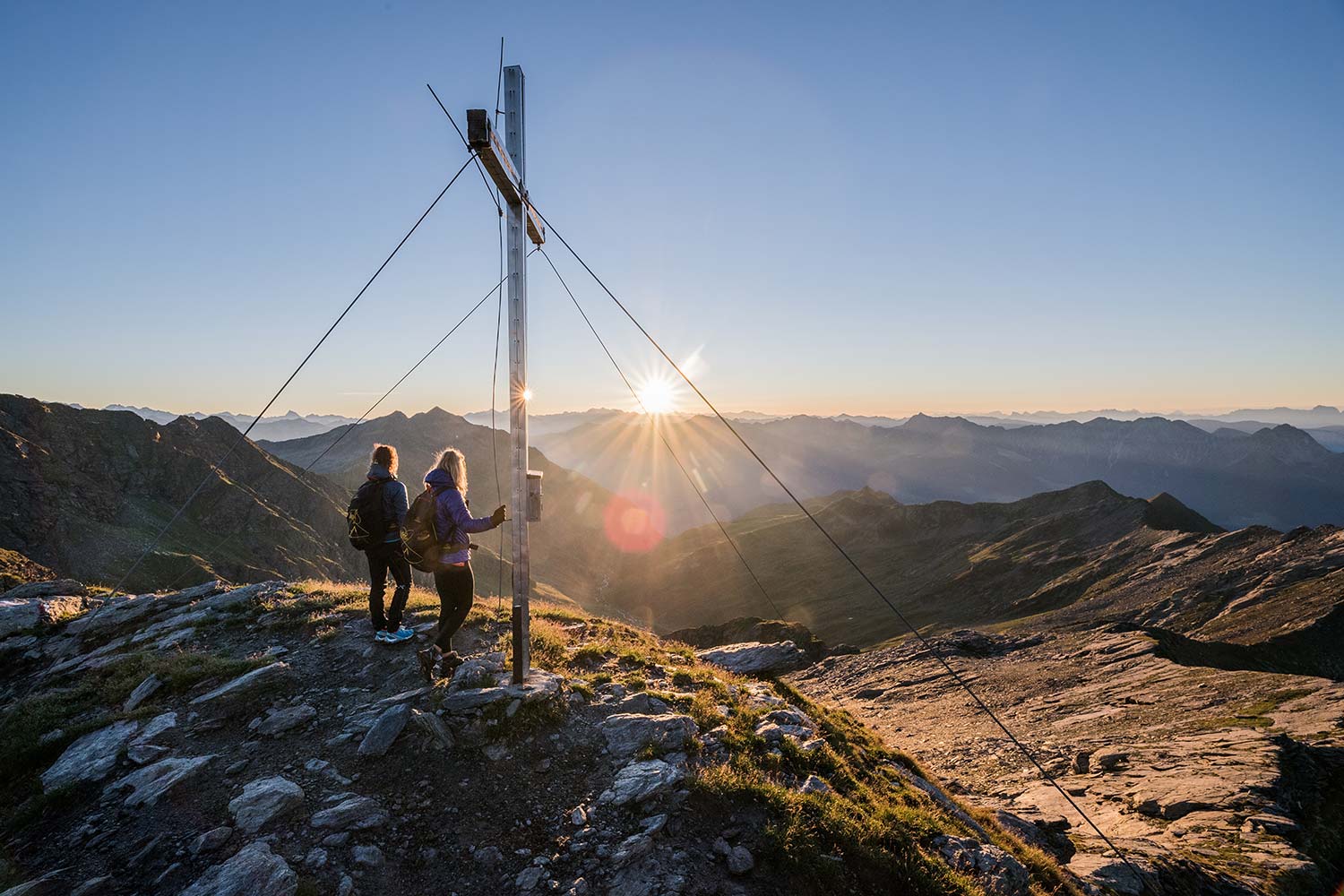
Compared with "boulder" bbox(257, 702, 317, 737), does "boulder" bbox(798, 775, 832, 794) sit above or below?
below

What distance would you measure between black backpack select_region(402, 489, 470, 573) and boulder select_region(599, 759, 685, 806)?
14.2 ft

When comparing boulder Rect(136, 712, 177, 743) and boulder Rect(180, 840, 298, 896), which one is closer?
boulder Rect(180, 840, 298, 896)

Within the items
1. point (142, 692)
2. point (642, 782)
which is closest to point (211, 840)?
point (642, 782)

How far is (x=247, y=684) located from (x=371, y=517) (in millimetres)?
3331

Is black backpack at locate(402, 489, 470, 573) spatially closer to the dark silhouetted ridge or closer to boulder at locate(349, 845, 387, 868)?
boulder at locate(349, 845, 387, 868)

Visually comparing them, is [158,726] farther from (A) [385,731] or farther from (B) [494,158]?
(B) [494,158]

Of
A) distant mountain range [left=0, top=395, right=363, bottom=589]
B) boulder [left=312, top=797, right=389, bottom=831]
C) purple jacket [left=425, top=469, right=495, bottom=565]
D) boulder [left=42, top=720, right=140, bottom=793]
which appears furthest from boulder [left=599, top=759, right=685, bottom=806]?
distant mountain range [left=0, top=395, right=363, bottom=589]

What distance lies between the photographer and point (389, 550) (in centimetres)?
1049

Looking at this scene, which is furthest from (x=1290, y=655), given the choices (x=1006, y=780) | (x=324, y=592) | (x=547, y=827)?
(x=324, y=592)

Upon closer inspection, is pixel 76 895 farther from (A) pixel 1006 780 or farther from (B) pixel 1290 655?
(B) pixel 1290 655

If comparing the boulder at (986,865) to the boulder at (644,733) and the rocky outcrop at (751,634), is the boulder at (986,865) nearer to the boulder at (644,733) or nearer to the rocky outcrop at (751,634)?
the boulder at (644,733)

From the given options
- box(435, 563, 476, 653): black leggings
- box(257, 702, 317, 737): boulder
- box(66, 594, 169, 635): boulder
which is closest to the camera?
box(257, 702, 317, 737): boulder

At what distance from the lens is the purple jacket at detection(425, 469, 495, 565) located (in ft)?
29.8

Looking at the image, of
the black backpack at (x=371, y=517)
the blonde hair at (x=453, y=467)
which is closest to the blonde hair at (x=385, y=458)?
the black backpack at (x=371, y=517)
